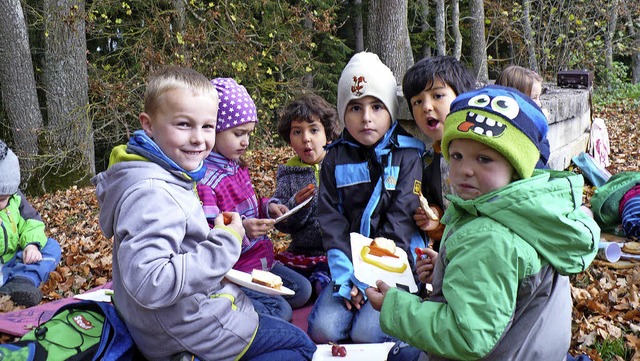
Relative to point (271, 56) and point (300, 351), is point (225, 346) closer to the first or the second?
point (300, 351)

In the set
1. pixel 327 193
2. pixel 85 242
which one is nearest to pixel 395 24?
pixel 85 242

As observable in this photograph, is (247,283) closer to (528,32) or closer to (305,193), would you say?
(305,193)

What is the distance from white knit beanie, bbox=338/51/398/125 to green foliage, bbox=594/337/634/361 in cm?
176

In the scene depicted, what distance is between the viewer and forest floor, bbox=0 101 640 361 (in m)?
3.46

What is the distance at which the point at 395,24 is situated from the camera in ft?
32.2

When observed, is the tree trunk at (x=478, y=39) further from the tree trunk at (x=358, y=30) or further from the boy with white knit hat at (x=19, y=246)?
the boy with white knit hat at (x=19, y=246)

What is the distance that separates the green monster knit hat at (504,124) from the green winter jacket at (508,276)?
0.10 meters

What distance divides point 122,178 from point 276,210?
151cm

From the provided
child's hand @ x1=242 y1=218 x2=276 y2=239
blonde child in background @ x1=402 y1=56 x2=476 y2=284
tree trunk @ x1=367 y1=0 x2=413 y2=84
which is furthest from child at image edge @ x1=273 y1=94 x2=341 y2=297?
tree trunk @ x1=367 y1=0 x2=413 y2=84

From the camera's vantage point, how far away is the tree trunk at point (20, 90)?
10.9 metres

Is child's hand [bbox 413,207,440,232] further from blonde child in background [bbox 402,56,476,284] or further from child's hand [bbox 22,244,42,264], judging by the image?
child's hand [bbox 22,244,42,264]

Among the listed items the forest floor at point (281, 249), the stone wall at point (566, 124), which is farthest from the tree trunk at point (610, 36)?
the stone wall at point (566, 124)

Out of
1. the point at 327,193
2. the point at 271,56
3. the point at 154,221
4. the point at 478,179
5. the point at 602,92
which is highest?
the point at 478,179

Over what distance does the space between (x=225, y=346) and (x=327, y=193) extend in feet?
4.41
